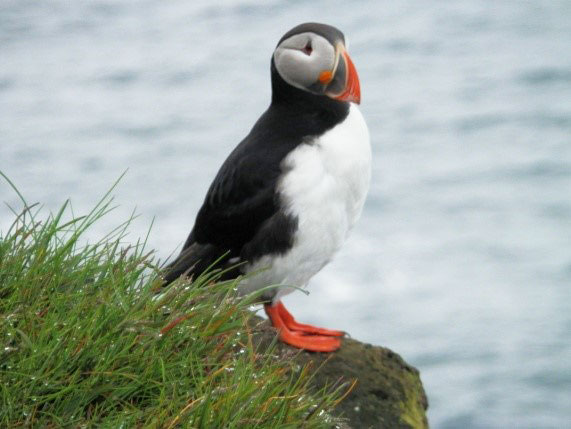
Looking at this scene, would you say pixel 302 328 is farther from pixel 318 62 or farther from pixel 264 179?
pixel 318 62

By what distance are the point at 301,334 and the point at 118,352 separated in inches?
75.3

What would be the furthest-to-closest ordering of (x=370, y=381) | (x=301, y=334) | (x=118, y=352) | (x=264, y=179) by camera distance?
1. (x=301, y=334)
2. (x=264, y=179)
3. (x=370, y=381)
4. (x=118, y=352)

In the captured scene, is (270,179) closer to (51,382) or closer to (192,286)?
(192,286)

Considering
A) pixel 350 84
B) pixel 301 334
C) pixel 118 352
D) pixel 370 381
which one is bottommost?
pixel 370 381

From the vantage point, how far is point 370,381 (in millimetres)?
4625

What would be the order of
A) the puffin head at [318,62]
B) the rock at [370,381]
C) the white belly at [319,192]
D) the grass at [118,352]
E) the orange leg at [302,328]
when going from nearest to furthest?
the grass at [118,352] < the rock at [370,381] < the puffin head at [318,62] < the white belly at [319,192] < the orange leg at [302,328]

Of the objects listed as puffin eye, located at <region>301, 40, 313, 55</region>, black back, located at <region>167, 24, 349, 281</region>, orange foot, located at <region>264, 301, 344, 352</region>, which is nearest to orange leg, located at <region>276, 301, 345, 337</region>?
orange foot, located at <region>264, 301, 344, 352</region>

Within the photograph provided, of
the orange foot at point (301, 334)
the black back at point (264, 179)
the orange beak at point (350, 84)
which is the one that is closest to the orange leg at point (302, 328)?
the orange foot at point (301, 334)

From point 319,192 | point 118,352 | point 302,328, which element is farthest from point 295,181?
point 118,352

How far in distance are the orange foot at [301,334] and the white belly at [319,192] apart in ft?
0.47

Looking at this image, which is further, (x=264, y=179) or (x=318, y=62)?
(x=264, y=179)

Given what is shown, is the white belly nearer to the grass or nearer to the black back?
the black back

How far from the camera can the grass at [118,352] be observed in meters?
3.12

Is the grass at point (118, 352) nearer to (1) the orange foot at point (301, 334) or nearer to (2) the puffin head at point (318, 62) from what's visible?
(1) the orange foot at point (301, 334)
